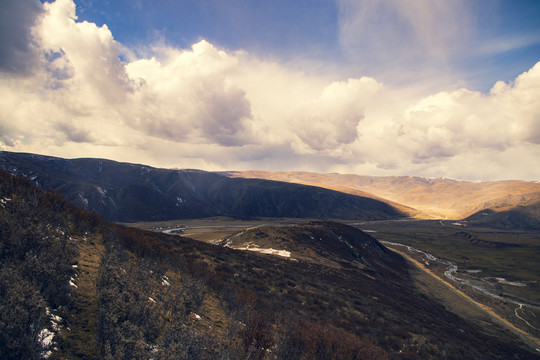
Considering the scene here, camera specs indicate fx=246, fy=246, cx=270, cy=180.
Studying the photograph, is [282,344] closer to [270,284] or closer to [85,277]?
[85,277]

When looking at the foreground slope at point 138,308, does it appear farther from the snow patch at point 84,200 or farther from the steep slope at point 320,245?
the snow patch at point 84,200

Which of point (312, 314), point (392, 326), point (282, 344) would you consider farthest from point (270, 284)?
point (282, 344)

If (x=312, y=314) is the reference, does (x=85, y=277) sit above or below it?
above

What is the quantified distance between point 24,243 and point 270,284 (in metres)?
16.7

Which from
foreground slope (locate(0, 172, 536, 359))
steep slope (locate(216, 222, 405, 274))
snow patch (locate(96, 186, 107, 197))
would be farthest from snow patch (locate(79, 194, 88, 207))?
foreground slope (locate(0, 172, 536, 359))

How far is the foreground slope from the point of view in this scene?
590 cm

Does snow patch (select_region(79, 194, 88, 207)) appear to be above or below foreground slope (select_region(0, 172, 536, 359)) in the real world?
below

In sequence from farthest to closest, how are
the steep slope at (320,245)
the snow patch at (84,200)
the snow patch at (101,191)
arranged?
the snow patch at (101,191) → the snow patch at (84,200) → the steep slope at (320,245)

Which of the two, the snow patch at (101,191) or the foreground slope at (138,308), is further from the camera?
the snow patch at (101,191)

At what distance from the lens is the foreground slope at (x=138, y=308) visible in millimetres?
5898

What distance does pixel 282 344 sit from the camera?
28.5 ft

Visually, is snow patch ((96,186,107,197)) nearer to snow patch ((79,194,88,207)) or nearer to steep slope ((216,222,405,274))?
snow patch ((79,194,88,207))

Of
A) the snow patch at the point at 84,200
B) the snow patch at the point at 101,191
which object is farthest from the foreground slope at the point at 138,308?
the snow patch at the point at 101,191

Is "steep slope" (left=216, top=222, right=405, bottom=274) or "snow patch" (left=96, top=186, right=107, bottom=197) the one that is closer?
"steep slope" (left=216, top=222, right=405, bottom=274)
